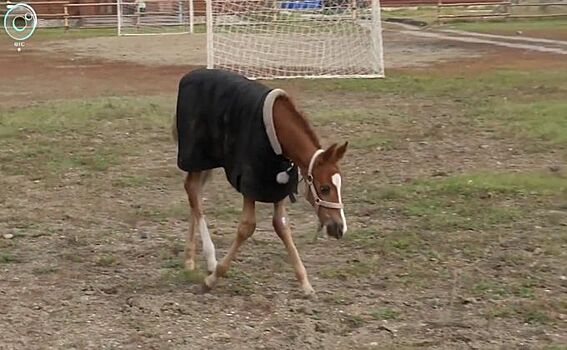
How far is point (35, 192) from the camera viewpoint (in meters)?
8.10

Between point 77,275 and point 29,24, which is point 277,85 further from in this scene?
point 29,24

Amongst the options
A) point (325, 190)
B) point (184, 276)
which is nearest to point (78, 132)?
point (184, 276)

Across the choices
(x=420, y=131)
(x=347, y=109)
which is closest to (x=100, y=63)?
(x=347, y=109)

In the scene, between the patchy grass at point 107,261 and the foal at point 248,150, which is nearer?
the foal at point 248,150

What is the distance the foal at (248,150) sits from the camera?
4.94m

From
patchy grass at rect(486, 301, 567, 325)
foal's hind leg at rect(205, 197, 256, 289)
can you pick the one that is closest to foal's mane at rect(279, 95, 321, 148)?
foal's hind leg at rect(205, 197, 256, 289)

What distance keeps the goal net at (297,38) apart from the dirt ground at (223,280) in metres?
7.79

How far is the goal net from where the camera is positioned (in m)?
18.2

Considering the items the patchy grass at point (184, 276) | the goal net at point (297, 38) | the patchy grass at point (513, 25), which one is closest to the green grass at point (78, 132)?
the patchy grass at point (184, 276)

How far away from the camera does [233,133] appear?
533 centimetres

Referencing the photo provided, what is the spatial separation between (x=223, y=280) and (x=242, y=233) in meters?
0.45

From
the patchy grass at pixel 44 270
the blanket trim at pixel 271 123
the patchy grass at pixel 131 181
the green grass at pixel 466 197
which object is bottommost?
the patchy grass at pixel 44 270

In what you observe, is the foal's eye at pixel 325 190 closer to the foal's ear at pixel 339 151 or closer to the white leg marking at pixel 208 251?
the foal's ear at pixel 339 151

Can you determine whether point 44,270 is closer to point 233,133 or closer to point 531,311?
point 233,133
